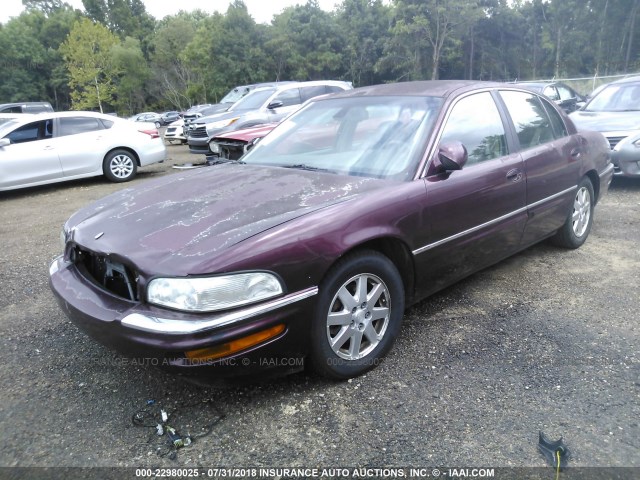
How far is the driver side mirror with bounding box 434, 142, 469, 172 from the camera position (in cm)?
288

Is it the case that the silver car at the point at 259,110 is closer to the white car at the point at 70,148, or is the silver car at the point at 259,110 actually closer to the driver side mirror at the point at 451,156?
the white car at the point at 70,148

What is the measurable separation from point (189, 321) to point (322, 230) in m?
0.77

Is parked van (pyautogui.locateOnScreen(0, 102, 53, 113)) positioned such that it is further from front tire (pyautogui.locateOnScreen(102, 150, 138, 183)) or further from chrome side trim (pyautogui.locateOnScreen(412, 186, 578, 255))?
chrome side trim (pyautogui.locateOnScreen(412, 186, 578, 255))

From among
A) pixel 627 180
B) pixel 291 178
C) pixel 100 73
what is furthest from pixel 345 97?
pixel 100 73

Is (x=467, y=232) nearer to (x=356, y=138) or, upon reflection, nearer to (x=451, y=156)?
(x=451, y=156)

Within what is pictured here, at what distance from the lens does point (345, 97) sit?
3.78m

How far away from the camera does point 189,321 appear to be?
6.87ft

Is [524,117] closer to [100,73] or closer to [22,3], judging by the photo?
[100,73]

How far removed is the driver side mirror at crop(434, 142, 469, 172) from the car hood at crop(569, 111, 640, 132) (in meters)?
4.81

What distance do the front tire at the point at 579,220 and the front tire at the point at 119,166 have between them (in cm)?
812

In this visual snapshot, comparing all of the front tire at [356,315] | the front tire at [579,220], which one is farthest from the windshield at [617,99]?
the front tire at [356,315]

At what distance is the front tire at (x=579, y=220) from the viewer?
4.49m

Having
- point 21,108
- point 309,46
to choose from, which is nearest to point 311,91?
point 21,108

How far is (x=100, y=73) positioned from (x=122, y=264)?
182 feet
